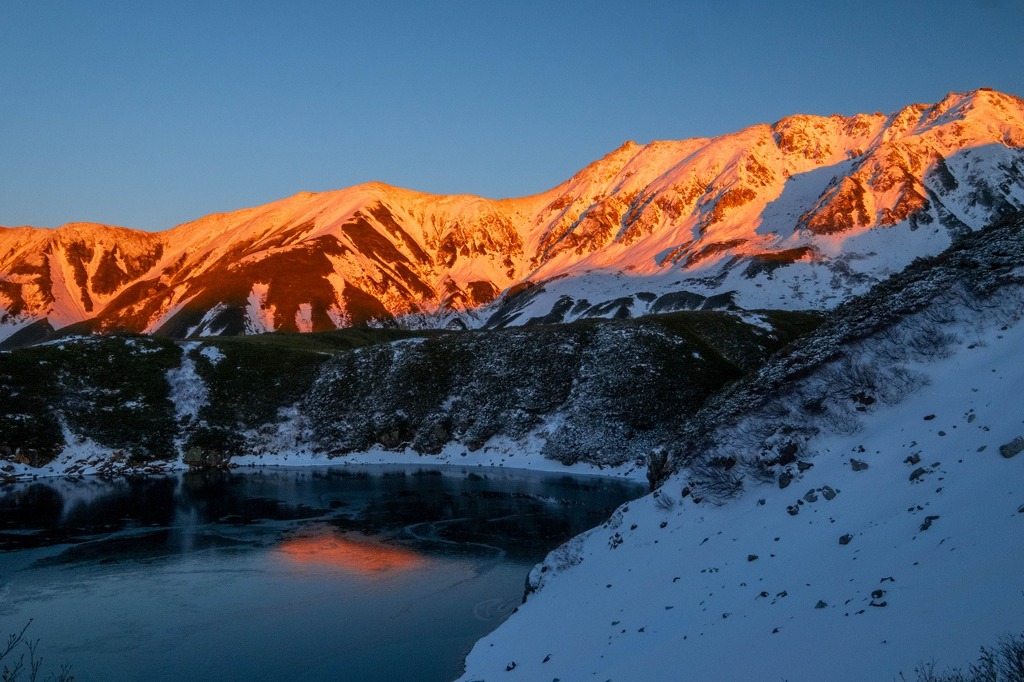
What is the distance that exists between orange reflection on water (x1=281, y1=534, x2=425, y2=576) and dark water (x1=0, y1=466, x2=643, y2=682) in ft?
0.50

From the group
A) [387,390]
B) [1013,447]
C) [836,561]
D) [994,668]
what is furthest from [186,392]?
[994,668]

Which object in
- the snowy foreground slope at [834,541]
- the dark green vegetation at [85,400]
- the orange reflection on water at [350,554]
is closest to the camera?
the snowy foreground slope at [834,541]

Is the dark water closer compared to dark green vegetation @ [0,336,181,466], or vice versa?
the dark water

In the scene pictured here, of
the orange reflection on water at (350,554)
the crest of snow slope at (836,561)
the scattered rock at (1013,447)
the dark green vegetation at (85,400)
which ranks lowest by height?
the orange reflection on water at (350,554)

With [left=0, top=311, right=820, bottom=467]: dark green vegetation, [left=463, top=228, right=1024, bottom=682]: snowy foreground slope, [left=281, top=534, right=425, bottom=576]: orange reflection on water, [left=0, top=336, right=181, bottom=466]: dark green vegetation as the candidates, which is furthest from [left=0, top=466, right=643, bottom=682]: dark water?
[left=0, top=311, right=820, bottom=467]: dark green vegetation

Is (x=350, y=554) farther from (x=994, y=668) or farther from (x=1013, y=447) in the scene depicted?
(x=994, y=668)

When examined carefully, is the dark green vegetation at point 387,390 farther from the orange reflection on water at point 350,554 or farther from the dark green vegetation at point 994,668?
the dark green vegetation at point 994,668

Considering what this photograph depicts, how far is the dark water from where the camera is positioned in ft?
78.4

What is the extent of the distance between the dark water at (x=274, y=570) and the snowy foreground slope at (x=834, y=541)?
14.0ft

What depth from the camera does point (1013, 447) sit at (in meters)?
15.7

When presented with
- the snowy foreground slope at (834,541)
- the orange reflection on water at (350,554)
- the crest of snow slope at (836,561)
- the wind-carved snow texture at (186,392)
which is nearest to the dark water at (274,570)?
the orange reflection on water at (350,554)

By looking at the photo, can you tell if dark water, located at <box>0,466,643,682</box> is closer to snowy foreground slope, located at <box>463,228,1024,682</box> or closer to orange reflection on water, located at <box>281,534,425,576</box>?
Result: orange reflection on water, located at <box>281,534,425,576</box>

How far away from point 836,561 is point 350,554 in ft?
87.5

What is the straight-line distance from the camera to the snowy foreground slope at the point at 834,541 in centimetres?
1242
